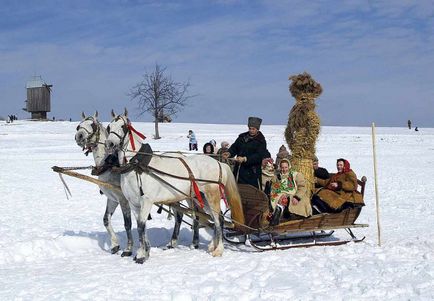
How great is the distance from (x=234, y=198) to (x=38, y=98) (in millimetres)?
63690

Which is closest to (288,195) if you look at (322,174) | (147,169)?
(322,174)

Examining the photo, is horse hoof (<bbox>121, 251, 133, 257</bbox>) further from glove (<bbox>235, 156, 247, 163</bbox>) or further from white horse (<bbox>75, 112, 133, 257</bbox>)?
glove (<bbox>235, 156, 247, 163</bbox>)

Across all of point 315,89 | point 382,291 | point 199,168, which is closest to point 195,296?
point 382,291

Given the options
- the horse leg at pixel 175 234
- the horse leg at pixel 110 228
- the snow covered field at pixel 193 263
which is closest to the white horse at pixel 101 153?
the horse leg at pixel 110 228

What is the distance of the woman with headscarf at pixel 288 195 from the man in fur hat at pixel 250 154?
569 mm

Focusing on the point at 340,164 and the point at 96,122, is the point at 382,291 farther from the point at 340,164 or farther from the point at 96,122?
the point at 96,122

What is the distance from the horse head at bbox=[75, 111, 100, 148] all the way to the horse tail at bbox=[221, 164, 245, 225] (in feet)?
7.70

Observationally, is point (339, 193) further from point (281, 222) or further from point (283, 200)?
point (281, 222)

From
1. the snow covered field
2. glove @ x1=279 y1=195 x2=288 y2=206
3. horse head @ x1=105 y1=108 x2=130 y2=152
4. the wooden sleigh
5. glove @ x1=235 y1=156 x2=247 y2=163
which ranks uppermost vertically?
horse head @ x1=105 y1=108 x2=130 y2=152

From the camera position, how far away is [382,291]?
623 centimetres

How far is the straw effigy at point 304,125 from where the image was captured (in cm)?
991

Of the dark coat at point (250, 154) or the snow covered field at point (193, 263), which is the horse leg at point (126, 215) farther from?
the dark coat at point (250, 154)

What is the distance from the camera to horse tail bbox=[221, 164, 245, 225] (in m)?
9.25

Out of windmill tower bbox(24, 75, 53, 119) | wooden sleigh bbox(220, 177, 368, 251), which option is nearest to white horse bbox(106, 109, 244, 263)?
wooden sleigh bbox(220, 177, 368, 251)
